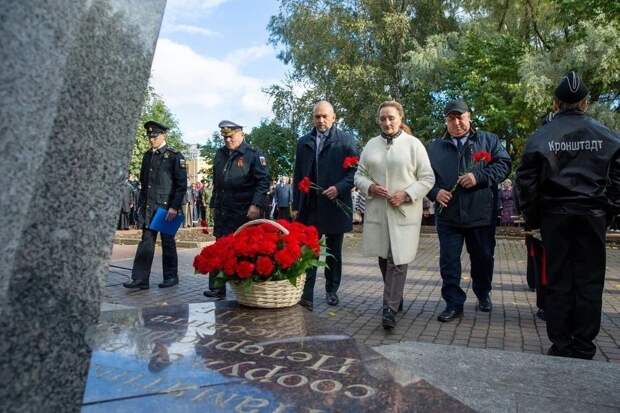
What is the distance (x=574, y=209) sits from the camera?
12.9 feet

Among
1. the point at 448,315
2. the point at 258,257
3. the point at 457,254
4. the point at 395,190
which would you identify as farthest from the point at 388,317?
the point at 258,257

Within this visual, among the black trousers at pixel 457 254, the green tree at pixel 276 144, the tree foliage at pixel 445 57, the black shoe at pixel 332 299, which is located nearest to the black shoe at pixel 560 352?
the black trousers at pixel 457 254

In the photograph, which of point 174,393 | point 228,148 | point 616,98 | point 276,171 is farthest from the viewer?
point 276,171

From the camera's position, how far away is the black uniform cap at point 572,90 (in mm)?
4125

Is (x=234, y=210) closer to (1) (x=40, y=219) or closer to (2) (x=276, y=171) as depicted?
(1) (x=40, y=219)

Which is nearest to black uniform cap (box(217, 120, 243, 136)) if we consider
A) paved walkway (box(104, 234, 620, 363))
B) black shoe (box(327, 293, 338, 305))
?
paved walkway (box(104, 234, 620, 363))

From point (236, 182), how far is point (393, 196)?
235cm

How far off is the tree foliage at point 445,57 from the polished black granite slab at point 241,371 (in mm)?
16963

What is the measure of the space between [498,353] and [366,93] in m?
25.2

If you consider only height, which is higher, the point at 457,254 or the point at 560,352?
the point at 457,254

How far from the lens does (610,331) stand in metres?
5.07

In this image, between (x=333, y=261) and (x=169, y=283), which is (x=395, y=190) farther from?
(x=169, y=283)

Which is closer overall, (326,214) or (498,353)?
(498,353)

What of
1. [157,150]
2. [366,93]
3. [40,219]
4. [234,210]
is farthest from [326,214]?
[366,93]
